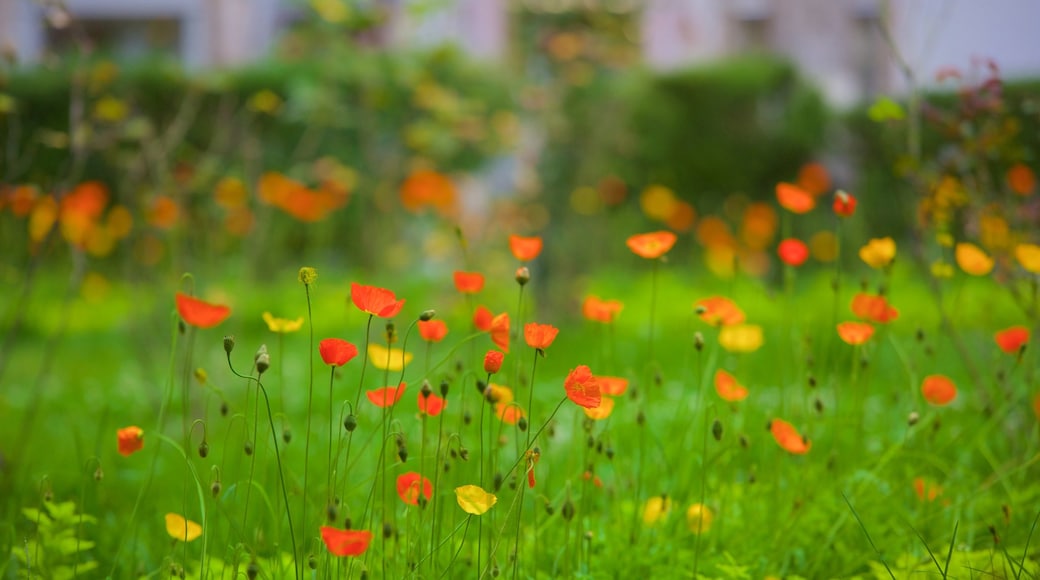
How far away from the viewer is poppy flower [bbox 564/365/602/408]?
107 cm

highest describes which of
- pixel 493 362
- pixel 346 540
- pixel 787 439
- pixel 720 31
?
pixel 493 362

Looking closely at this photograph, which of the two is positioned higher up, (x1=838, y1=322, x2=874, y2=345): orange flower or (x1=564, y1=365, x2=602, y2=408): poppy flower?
(x1=564, y1=365, x2=602, y2=408): poppy flower

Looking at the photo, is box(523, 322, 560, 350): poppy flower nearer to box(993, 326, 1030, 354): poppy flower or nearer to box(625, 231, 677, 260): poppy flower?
box(625, 231, 677, 260): poppy flower

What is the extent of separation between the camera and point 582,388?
3.58 ft

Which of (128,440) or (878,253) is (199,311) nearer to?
(128,440)

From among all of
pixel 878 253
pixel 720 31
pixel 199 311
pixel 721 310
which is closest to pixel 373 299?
pixel 199 311

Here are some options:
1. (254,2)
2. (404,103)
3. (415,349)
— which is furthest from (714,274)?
(254,2)

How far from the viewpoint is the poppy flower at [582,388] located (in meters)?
1.07

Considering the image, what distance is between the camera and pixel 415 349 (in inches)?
146

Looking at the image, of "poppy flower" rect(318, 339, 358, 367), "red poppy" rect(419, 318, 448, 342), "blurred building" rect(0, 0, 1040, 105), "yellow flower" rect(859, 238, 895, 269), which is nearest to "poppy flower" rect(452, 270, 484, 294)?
"red poppy" rect(419, 318, 448, 342)

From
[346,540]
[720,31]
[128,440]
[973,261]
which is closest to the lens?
[346,540]

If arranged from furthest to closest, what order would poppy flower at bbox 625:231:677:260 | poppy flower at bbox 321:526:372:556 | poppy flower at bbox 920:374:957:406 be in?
1. poppy flower at bbox 920:374:957:406
2. poppy flower at bbox 625:231:677:260
3. poppy flower at bbox 321:526:372:556

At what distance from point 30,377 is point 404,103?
2.54 meters

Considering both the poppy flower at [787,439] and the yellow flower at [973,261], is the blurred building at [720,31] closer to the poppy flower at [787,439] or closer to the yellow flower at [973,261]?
the yellow flower at [973,261]
